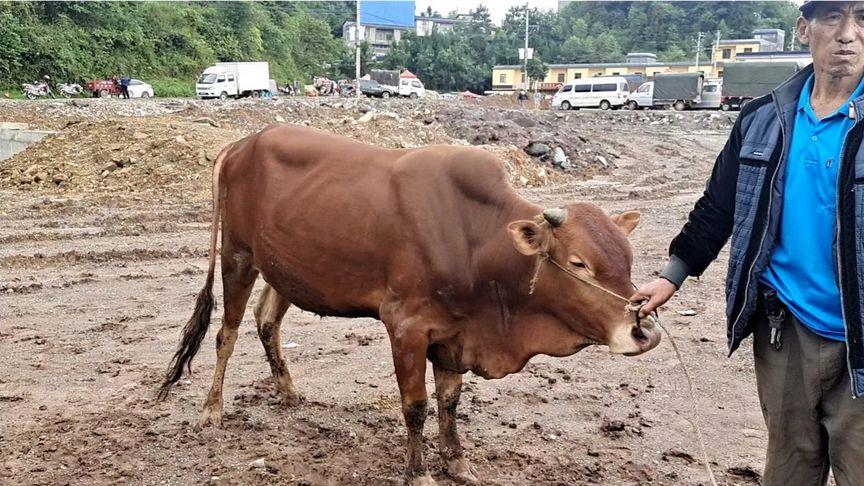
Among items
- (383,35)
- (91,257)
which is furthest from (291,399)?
(383,35)

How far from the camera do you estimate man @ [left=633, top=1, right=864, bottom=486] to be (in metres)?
2.73

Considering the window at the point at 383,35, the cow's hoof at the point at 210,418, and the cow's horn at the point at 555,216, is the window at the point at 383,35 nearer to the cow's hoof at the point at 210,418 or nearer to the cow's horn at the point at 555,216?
the cow's hoof at the point at 210,418

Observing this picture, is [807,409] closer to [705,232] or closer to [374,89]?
[705,232]

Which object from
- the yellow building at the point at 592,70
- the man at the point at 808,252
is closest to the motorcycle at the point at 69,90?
the man at the point at 808,252

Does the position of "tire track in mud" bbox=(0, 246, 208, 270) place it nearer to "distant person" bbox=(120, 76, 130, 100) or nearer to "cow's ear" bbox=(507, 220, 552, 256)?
"cow's ear" bbox=(507, 220, 552, 256)

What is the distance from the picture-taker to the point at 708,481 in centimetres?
460

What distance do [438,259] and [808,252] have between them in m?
1.95

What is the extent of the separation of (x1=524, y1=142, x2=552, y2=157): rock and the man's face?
17.6 m

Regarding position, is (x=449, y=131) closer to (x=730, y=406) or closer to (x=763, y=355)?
(x=730, y=406)

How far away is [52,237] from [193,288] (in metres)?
3.77

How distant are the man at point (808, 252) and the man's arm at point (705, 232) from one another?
3 centimetres

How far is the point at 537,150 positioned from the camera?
20.4 m

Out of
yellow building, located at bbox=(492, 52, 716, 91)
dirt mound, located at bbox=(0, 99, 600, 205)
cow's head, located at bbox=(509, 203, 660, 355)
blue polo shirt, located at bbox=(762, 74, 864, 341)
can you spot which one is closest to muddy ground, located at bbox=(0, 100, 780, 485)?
cow's head, located at bbox=(509, 203, 660, 355)

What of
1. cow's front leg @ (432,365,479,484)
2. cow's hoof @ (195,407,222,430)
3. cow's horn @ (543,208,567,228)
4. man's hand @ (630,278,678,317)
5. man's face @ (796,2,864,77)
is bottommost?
cow's hoof @ (195,407,222,430)
